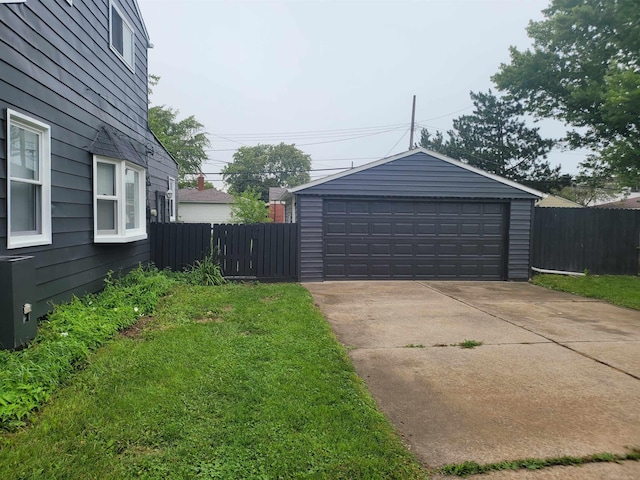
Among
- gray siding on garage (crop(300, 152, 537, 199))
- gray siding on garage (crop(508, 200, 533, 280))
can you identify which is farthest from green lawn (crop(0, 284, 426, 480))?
gray siding on garage (crop(508, 200, 533, 280))

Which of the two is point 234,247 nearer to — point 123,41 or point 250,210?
point 123,41

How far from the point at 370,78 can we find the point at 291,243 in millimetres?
17730

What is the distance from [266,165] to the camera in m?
50.9

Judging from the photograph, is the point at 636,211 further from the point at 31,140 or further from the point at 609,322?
the point at 31,140

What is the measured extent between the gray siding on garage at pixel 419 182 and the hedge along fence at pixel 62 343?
16.6 ft

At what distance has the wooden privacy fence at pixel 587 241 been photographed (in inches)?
429

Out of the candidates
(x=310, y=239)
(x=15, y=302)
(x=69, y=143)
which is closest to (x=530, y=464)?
(x=15, y=302)

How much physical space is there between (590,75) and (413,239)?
1075cm

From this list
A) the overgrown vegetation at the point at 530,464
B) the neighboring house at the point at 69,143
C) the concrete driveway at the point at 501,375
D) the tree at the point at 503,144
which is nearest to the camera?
the overgrown vegetation at the point at 530,464

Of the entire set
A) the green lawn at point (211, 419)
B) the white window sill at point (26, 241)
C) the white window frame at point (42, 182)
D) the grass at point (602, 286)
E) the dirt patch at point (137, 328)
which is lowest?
the dirt patch at point (137, 328)

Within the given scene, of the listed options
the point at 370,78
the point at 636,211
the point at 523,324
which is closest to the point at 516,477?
the point at 523,324

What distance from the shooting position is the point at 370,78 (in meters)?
24.1

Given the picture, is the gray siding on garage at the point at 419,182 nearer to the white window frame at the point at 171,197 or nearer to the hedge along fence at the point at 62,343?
the hedge along fence at the point at 62,343

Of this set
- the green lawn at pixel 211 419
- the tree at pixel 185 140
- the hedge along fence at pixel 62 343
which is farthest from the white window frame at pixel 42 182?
the tree at pixel 185 140
